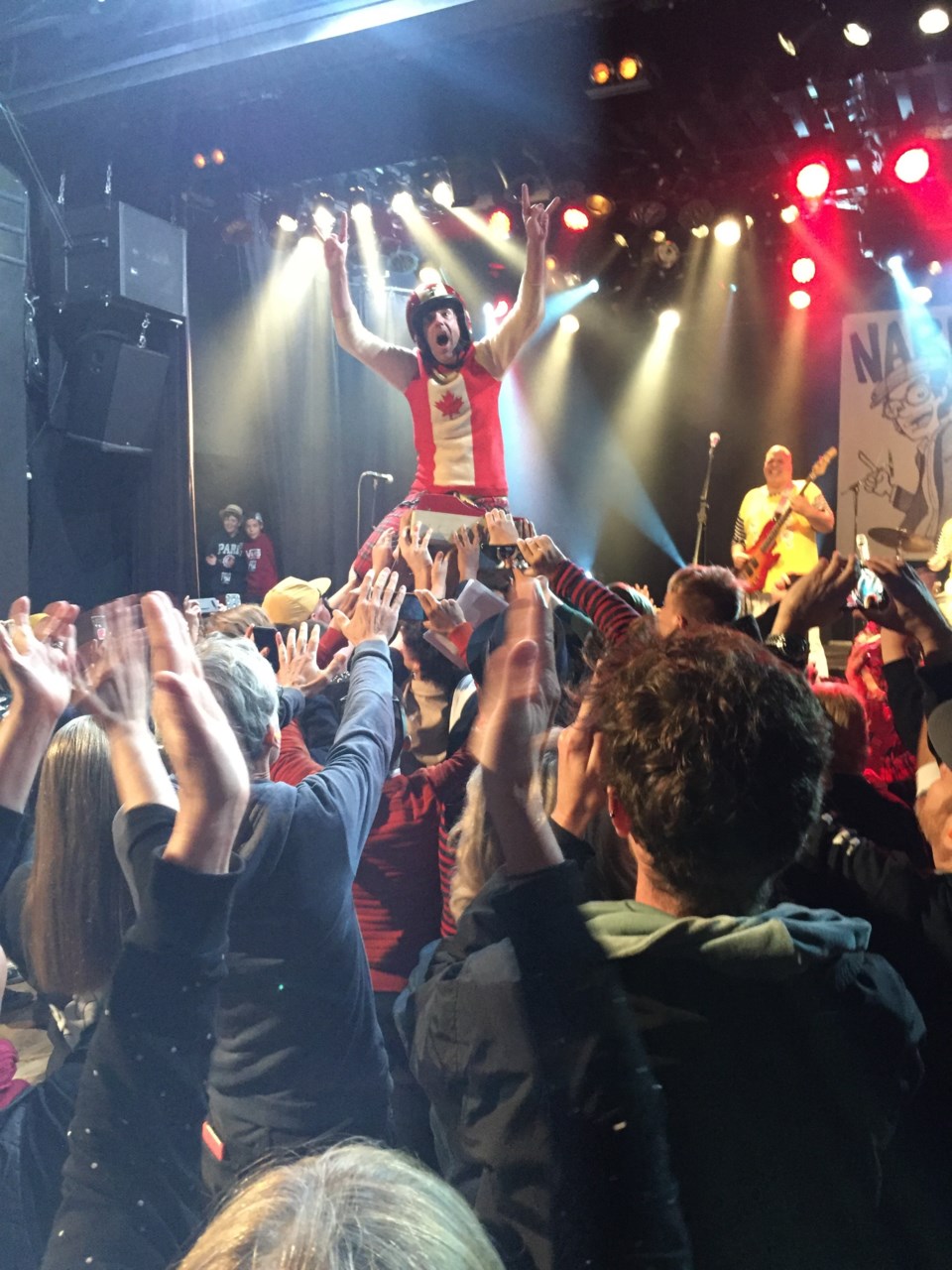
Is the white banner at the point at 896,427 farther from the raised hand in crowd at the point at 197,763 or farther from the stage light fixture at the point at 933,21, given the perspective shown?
the raised hand in crowd at the point at 197,763

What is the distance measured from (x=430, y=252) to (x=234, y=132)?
3.75ft

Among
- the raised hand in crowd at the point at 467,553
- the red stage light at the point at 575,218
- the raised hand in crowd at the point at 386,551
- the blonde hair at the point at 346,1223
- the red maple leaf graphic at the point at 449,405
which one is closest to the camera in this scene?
the blonde hair at the point at 346,1223

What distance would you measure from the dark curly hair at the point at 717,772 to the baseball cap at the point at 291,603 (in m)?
1.63

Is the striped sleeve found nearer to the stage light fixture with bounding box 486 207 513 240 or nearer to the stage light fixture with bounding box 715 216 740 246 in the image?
the stage light fixture with bounding box 486 207 513 240

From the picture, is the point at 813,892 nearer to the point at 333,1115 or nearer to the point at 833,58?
the point at 333,1115

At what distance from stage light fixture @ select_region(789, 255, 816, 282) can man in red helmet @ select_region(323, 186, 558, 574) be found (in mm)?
3494

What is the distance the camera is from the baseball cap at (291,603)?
2.55 meters

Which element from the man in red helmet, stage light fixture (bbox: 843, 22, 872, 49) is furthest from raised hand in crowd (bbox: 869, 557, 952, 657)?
stage light fixture (bbox: 843, 22, 872, 49)

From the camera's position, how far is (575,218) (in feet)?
15.3

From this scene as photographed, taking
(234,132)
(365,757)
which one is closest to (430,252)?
(234,132)

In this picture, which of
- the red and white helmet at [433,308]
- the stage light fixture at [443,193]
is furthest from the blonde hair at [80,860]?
the stage light fixture at [443,193]

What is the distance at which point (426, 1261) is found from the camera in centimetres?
63

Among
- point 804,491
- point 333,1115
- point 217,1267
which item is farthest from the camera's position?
point 804,491

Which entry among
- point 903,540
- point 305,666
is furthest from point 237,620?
point 903,540
